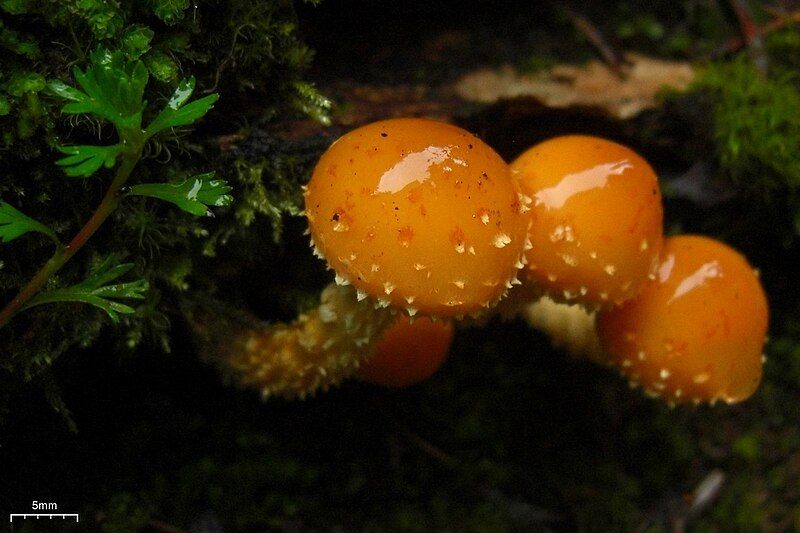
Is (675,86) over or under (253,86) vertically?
under

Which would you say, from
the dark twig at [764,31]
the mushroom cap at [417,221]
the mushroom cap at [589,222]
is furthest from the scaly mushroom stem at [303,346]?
the dark twig at [764,31]

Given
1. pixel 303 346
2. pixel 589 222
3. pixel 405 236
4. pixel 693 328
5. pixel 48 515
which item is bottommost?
Answer: pixel 48 515

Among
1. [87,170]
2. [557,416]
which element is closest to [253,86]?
[87,170]

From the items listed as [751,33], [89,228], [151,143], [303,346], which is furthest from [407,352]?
[751,33]

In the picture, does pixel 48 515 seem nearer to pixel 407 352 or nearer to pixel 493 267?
pixel 407 352

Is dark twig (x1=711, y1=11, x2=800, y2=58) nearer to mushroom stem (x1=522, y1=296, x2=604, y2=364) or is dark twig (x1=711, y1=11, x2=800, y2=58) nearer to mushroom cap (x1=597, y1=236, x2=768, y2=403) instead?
mushroom cap (x1=597, y1=236, x2=768, y2=403)

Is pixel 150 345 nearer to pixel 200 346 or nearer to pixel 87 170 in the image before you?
pixel 200 346
